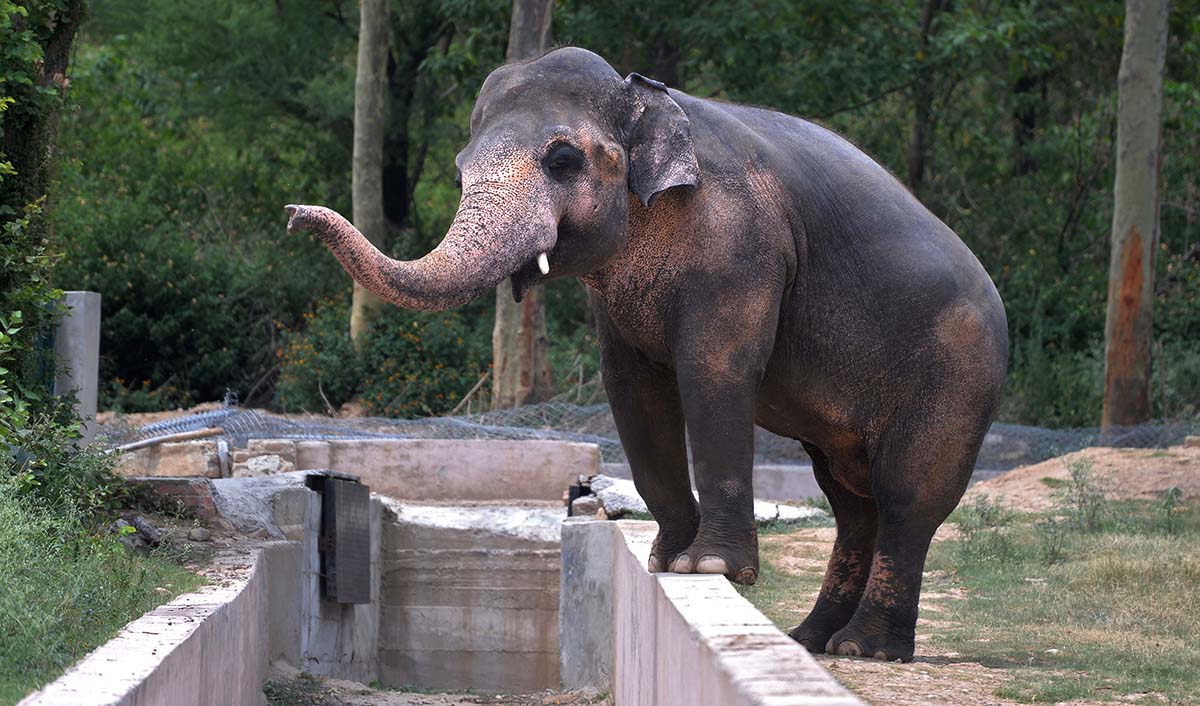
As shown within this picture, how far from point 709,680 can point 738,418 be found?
6.16 ft

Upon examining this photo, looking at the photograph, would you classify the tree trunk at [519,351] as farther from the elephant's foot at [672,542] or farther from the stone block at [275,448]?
the elephant's foot at [672,542]

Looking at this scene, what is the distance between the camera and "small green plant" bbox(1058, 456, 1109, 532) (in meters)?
12.2

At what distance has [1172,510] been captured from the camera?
12555mm

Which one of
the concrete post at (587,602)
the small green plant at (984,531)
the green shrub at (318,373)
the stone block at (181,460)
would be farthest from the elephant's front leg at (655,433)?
the green shrub at (318,373)

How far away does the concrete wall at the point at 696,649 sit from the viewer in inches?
140

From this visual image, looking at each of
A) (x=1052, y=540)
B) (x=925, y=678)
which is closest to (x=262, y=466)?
(x=1052, y=540)

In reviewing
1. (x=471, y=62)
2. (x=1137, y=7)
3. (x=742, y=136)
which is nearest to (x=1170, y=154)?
(x=1137, y=7)

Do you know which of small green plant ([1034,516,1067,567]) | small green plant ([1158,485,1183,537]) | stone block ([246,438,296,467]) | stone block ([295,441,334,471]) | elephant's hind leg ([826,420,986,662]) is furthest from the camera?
stone block ([295,441,334,471])

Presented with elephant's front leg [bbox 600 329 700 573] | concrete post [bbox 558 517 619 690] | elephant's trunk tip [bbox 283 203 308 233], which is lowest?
concrete post [bbox 558 517 619 690]

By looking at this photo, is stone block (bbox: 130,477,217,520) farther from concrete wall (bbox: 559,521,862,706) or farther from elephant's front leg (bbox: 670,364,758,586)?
elephant's front leg (bbox: 670,364,758,586)

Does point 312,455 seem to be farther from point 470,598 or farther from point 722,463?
point 722,463

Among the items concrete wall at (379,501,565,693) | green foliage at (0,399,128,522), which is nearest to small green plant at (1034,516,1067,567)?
concrete wall at (379,501,565,693)

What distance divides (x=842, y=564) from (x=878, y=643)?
24.9 inches

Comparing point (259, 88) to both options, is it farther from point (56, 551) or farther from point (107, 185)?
point (56, 551)
